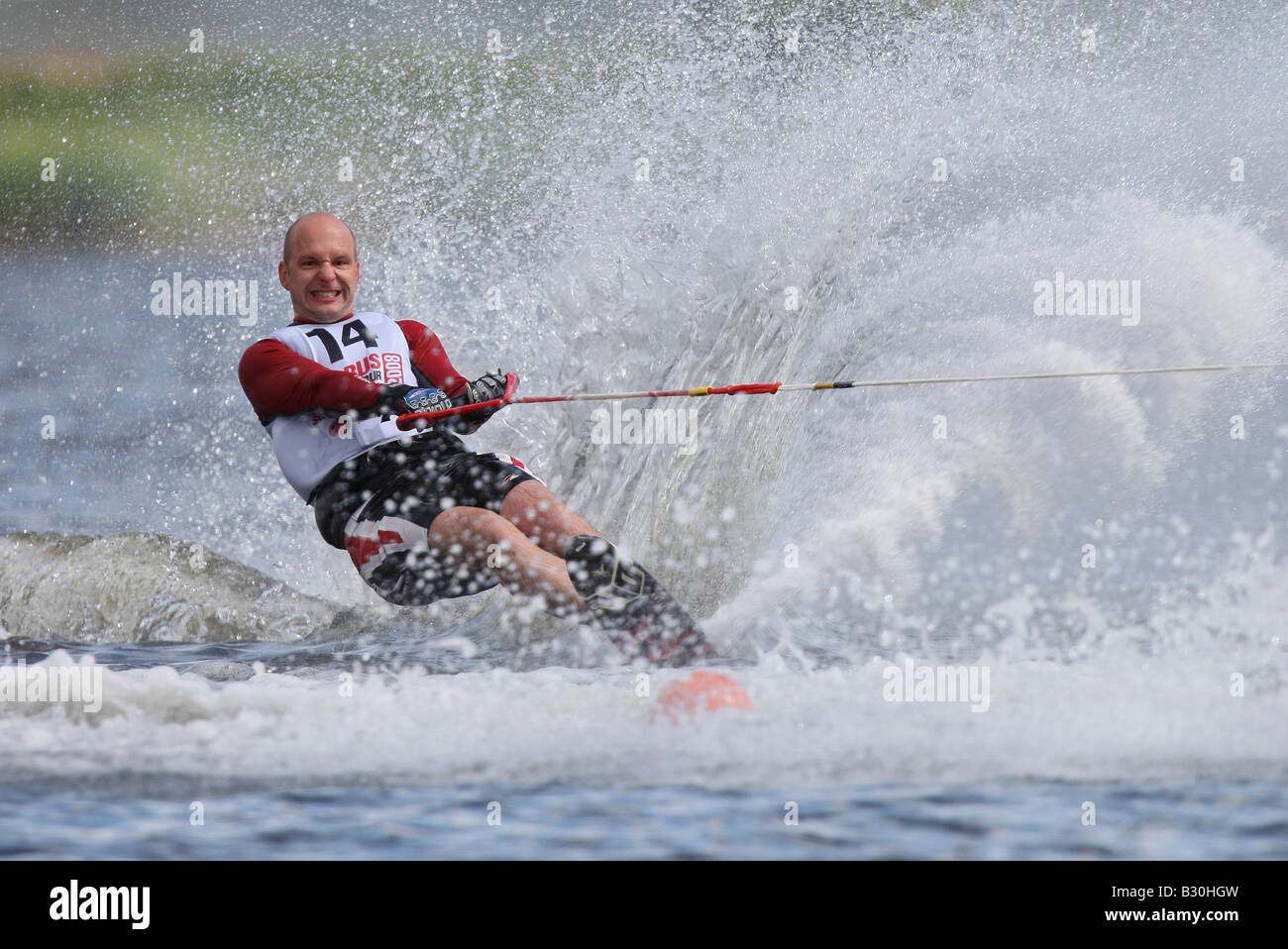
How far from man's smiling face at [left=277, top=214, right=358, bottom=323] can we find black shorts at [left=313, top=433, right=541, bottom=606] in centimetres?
52

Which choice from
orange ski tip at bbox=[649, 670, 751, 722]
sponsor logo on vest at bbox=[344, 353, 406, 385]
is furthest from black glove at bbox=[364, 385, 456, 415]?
orange ski tip at bbox=[649, 670, 751, 722]

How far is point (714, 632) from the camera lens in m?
5.12

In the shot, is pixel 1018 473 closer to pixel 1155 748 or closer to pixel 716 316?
pixel 716 316

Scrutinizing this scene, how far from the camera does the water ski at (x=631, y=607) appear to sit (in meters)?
3.70

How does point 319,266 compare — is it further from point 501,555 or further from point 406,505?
point 501,555

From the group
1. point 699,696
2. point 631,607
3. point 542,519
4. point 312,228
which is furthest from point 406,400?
point 699,696

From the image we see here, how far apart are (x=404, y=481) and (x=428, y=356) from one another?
51 centimetres

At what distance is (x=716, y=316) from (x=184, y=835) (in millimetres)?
3940

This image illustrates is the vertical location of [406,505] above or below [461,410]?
below

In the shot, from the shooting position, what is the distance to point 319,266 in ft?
13.3

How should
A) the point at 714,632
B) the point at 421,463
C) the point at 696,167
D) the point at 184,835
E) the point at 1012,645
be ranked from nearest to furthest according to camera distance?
1. the point at 184,835
2. the point at 421,463
3. the point at 1012,645
4. the point at 714,632
5. the point at 696,167

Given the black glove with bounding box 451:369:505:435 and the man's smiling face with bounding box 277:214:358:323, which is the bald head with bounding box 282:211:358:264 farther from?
the black glove with bounding box 451:369:505:435

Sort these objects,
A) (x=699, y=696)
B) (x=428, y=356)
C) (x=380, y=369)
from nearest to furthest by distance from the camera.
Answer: (x=699, y=696), (x=380, y=369), (x=428, y=356)

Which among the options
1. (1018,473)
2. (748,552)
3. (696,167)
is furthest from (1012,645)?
(696,167)
